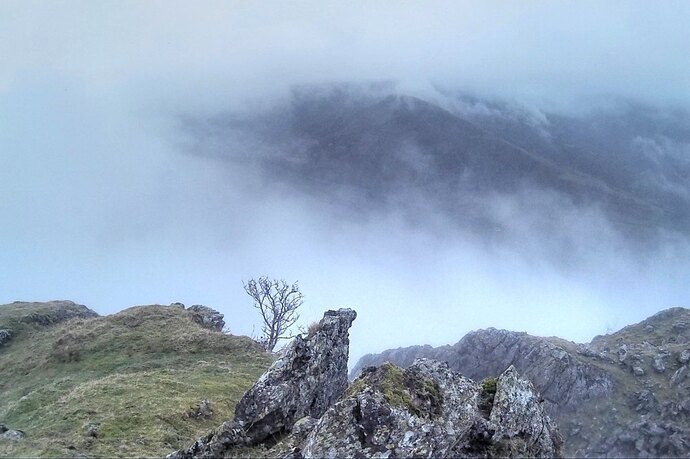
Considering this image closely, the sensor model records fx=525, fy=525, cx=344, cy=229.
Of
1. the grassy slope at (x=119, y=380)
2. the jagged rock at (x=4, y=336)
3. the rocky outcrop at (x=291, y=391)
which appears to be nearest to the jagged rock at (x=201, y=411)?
the grassy slope at (x=119, y=380)

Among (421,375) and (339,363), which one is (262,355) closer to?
(339,363)

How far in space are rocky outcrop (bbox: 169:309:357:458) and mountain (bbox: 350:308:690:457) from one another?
150ft

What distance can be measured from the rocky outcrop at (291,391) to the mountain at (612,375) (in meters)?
45.6

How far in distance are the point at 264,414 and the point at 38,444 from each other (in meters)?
12.2

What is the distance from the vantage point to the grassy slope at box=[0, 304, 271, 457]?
87.5 ft

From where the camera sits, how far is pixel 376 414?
16.7m

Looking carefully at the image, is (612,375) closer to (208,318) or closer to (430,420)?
(208,318)

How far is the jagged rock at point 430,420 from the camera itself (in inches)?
629

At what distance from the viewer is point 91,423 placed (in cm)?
2819

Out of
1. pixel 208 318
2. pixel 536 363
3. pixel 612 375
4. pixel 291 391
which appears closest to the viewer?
pixel 291 391

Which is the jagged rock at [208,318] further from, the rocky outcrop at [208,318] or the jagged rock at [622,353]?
the jagged rock at [622,353]

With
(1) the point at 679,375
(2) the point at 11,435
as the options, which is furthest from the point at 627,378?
(2) the point at 11,435

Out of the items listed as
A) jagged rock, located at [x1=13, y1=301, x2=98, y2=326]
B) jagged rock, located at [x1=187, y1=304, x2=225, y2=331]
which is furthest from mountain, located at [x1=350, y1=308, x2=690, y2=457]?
jagged rock, located at [x1=13, y1=301, x2=98, y2=326]

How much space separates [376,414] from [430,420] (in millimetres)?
2480
